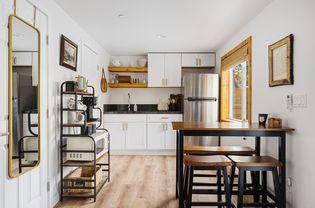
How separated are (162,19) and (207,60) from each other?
8.02ft

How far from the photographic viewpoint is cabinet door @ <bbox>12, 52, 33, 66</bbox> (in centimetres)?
209

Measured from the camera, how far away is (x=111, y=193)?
10.5 feet

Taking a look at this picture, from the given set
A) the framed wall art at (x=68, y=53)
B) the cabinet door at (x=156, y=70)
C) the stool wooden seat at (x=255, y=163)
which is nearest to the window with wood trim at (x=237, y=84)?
the stool wooden seat at (x=255, y=163)

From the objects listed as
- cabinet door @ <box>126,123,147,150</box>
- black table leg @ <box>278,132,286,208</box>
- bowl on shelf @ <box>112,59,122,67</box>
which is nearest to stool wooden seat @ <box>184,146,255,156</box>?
black table leg @ <box>278,132,286,208</box>

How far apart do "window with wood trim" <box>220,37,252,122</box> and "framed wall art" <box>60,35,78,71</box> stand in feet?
8.10

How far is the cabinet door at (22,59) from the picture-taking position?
6.87 ft

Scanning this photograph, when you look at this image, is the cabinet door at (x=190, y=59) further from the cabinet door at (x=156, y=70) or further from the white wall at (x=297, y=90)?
the white wall at (x=297, y=90)

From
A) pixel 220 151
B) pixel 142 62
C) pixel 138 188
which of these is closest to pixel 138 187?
pixel 138 188

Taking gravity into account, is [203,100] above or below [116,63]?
below

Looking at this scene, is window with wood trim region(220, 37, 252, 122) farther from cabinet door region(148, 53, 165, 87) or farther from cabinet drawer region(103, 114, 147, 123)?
cabinet drawer region(103, 114, 147, 123)

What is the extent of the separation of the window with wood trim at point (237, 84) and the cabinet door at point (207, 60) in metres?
0.65

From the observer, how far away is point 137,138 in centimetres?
545

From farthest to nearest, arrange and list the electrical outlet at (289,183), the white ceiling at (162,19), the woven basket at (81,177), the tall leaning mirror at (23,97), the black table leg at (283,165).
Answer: the woven basket at (81,177), the white ceiling at (162,19), the electrical outlet at (289,183), the black table leg at (283,165), the tall leaning mirror at (23,97)

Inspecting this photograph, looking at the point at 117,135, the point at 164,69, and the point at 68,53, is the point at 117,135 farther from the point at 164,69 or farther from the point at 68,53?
the point at 68,53
